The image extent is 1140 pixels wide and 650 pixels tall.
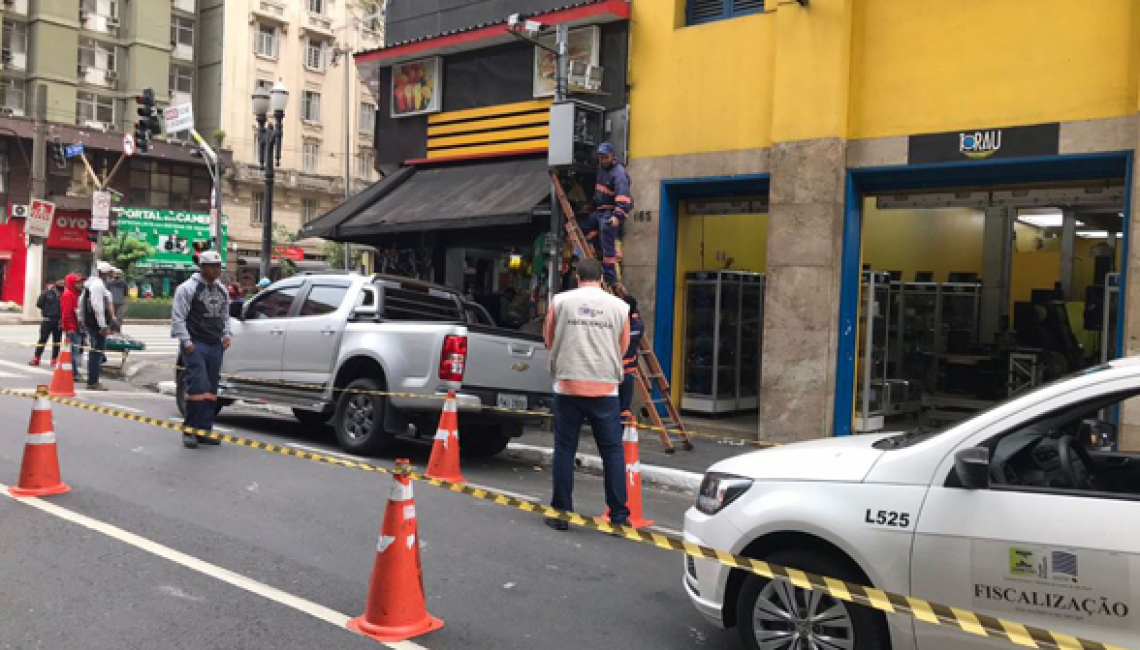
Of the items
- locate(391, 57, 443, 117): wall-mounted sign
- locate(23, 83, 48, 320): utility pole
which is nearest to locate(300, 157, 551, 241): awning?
locate(391, 57, 443, 117): wall-mounted sign

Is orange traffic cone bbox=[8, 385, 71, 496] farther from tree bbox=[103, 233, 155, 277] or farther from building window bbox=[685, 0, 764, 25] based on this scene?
tree bbox=[103, 233, 155, 277]

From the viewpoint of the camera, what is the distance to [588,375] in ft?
21.1

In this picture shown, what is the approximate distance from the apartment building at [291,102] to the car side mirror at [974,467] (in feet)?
149

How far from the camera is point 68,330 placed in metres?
16.1

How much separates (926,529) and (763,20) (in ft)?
31.5

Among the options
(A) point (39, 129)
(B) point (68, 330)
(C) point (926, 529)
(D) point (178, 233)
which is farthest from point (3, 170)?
(C) point (926, 529)

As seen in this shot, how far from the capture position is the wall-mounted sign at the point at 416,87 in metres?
15.6

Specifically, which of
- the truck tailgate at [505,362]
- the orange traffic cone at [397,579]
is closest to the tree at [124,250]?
the truck tailgate at [505,362]

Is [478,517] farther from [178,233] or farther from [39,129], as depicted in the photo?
[178,233]

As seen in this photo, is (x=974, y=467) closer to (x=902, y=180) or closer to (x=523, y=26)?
(x=902, y=180)

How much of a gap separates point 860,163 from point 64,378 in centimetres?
1106

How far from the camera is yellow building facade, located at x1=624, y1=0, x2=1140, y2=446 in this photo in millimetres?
9734

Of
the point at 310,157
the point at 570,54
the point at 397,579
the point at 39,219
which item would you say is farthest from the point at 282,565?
the point at 310,157

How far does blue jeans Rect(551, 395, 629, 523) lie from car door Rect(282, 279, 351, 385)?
158 inches
